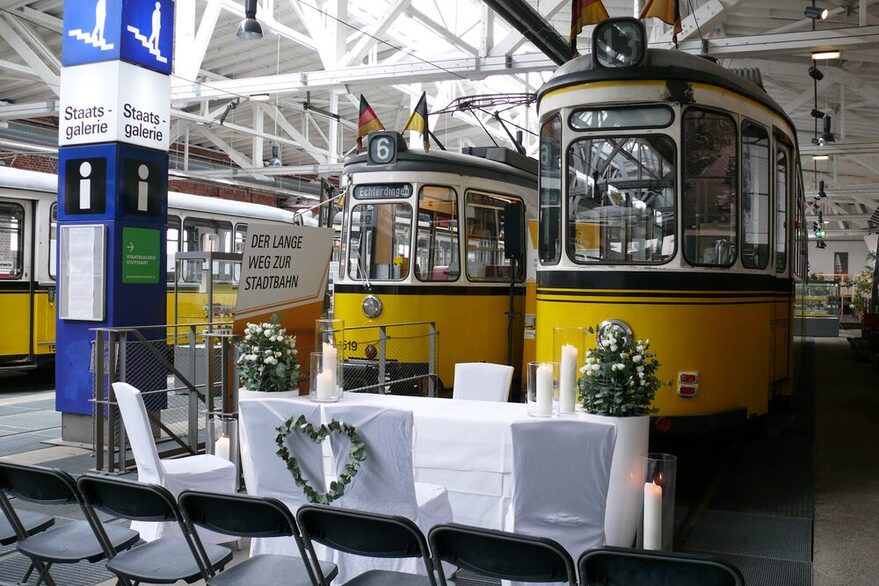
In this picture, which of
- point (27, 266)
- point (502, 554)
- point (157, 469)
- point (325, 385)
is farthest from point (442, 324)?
point (502, 554)

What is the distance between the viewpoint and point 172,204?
1335cm

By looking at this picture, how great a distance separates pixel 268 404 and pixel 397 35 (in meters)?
13.8

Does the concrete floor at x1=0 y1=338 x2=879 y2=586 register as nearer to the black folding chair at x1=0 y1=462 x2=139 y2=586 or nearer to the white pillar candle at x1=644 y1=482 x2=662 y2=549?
the black folding chair at x1=0 y1=462 x2=139 y2=586

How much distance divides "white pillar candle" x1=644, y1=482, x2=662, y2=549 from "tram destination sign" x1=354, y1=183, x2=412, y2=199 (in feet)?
18.4

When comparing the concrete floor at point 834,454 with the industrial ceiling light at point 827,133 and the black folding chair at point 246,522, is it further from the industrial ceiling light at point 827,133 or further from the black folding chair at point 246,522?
the industrial ceiling light at point 827,133

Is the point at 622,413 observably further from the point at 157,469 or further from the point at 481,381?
the point at 157,469

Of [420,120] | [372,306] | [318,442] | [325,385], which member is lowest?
[318,442]

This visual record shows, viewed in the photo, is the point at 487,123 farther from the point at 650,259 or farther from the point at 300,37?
the point at 650,259

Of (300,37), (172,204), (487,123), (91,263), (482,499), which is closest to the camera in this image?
(482,499)

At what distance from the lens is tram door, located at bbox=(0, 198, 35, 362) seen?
35.8 feet

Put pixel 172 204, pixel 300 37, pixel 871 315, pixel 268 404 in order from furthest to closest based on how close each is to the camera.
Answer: pixel 871 315 → pixel 300 37 → pixel 172 204 → pixel 268 404

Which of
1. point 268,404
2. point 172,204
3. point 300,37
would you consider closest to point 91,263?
point 268,404

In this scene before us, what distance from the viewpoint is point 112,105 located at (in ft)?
23.6

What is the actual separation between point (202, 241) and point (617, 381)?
416 inches
